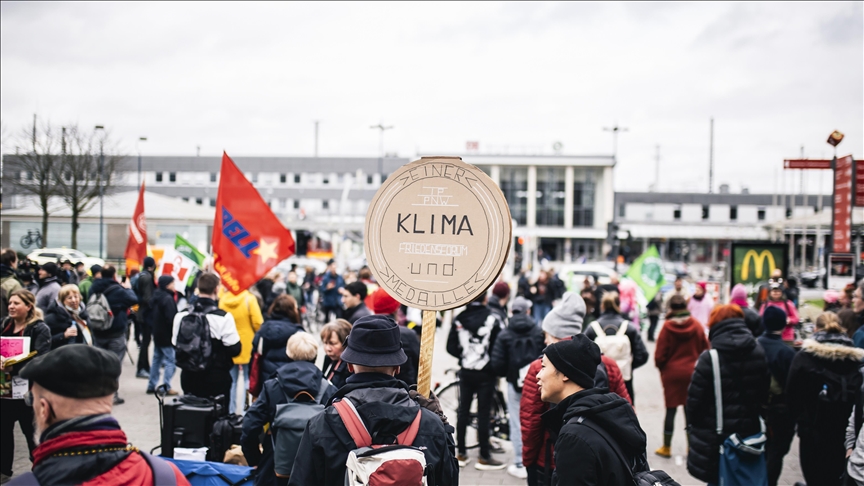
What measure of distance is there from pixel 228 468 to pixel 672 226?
7299 centimetres

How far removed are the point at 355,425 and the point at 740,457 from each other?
3549 millimetres

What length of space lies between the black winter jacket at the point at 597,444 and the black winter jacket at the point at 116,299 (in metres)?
7.40

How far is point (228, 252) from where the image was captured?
7.02 meters

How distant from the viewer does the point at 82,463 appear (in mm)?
1851

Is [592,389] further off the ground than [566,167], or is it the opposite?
[566,167]

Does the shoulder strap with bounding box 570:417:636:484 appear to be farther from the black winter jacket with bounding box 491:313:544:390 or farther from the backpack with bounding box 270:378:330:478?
the black winter jacket with bounding box 491:313:544:390

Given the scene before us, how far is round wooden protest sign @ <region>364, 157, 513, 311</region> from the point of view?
312 cm

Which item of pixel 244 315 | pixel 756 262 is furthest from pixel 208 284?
pixel 756 262

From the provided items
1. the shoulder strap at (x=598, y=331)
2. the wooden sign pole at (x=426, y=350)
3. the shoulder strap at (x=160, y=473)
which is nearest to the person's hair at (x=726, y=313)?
the shoulder strap at (x=598, y=331)

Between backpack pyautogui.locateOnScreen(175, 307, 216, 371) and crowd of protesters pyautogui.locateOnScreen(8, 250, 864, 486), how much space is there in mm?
58

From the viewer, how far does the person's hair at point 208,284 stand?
6160 mm

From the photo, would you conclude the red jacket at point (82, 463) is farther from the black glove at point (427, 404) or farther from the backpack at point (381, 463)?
the black glove at point (427, 404)

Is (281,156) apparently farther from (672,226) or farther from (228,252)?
(228,252)

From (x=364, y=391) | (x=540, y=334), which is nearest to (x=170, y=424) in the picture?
(x=364, y=391)
